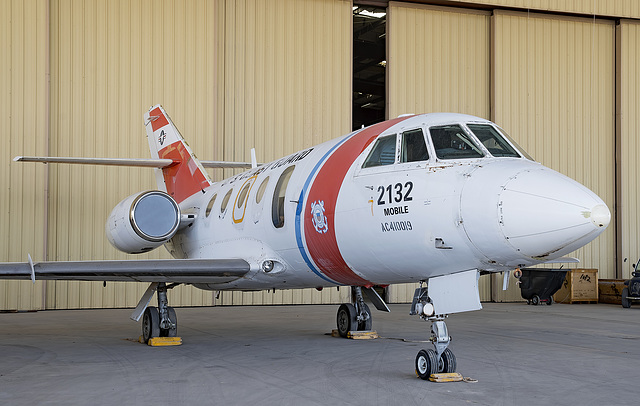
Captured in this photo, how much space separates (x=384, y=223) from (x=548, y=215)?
69.9 inches

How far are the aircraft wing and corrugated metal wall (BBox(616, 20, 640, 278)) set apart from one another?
1647cm

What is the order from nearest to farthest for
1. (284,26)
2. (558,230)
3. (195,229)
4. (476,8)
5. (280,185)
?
(558,230) → (280,185) → (195,229) → (284,26) → (476,8)

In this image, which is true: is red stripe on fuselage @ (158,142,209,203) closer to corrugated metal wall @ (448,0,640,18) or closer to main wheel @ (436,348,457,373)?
main wheel @ (436,348,457,373)

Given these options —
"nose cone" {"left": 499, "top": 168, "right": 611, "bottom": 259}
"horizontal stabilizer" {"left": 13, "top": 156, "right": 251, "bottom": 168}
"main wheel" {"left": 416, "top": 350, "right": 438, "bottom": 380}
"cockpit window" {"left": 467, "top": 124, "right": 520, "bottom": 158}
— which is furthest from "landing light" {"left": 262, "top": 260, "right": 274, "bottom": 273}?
"horizontal stabilizer" {"left": 13, "top": 156, "right": 251, "bottom": 168}

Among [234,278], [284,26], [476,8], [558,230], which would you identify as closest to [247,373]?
[234,278]

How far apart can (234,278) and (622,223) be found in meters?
16.4

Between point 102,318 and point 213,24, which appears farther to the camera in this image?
point 213,24

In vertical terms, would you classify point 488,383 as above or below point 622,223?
below

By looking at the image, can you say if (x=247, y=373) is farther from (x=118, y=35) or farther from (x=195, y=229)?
(x=118, y=35)

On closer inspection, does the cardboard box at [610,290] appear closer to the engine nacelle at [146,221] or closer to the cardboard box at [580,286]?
the cardboard box at [580,286]

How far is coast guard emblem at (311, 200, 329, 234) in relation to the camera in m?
7.83

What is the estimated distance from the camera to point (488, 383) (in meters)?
6.70

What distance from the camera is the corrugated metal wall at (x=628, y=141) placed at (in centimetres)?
2170

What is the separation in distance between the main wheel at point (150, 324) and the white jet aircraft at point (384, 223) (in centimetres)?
2
